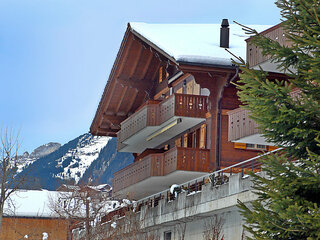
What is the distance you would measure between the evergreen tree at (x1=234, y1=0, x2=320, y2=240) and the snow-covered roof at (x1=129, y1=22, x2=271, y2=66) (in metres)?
17.9

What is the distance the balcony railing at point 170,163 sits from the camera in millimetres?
30438

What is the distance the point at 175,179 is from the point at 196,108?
354 cm

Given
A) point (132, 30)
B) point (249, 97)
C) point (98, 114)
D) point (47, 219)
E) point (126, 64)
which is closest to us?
point (249, 97)

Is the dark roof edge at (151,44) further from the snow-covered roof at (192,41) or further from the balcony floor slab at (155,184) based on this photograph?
the balcony floor slab at (155,184)

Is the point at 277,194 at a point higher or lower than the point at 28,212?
lower

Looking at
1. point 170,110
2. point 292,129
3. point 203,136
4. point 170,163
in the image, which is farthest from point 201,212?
point 292,129

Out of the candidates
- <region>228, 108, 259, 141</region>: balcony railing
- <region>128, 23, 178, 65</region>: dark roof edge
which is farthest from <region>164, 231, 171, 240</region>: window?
<region>128, 23, 178, 65</region>: dark roof edge

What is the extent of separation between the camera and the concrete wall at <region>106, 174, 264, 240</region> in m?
23.9

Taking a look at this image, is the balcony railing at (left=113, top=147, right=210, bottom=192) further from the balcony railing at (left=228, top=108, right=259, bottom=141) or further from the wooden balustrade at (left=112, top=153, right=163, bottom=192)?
the balcony railing at (left=228, top=108, right=259, bottom=141)

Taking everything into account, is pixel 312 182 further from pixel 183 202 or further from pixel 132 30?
pixel 132 30

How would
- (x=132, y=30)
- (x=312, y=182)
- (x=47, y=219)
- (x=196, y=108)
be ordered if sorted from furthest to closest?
(x=47, y=219), (x=132, y=30), (x=196, y=108), (x=312, y=182)

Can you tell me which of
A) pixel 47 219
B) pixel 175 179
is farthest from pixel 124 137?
pixel 47 219

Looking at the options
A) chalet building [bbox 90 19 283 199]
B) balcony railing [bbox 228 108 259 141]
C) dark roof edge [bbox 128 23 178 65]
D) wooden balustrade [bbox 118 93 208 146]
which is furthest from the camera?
wooden balustrade [bbox 118 93 208 146]

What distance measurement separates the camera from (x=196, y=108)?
31.4 m
